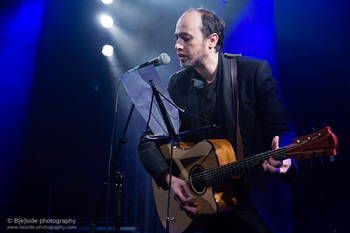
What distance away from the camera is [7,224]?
4.55m

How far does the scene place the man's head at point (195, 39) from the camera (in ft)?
8.50

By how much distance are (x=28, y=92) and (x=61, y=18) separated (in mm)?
1961

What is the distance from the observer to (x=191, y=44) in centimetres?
259

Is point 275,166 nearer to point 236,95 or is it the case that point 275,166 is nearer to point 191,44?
point 236,95

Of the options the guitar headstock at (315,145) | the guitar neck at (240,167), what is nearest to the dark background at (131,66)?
the guitar neck at (240,167)

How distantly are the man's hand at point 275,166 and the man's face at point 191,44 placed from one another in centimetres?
120

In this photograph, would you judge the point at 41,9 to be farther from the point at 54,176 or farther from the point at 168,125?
the point at 168,125

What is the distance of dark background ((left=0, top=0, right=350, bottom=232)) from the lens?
4148 millimetres

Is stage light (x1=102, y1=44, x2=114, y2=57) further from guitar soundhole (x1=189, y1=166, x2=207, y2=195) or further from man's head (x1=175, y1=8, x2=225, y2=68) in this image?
guitar soundhole (x1=189, y1=166, x2=207, y2=195)

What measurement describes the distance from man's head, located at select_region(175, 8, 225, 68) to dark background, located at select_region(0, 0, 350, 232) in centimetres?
112

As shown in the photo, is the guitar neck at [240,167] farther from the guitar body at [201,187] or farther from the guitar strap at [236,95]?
the guitar strap at [236,95]

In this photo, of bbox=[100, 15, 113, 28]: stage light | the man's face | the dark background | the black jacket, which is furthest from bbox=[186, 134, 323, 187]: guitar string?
bbox=[100, 15, 113, 28]: stage light

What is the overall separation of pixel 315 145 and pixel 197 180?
96 cm

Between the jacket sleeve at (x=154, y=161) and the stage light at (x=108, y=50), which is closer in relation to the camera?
the jacket sleeve at (x=154, y=161)
